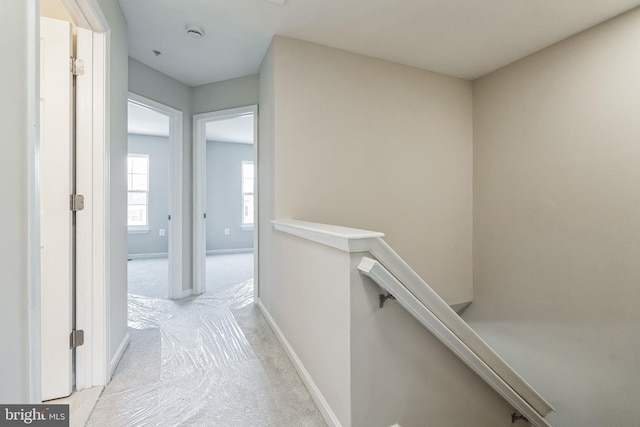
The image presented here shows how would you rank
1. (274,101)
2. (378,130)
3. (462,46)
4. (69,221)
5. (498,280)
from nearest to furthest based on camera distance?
1. (69,221)
2. (274,101)
3. (462,46)
4. (378,130)
5. (498,280)

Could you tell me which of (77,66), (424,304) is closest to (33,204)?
(77,66)

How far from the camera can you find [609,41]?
2049 millimetres

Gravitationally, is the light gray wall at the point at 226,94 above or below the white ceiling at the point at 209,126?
below

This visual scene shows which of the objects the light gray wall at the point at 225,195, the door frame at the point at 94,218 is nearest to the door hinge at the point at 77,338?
the door frame at the point at 94,218

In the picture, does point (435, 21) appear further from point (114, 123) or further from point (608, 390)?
point (608, 390)

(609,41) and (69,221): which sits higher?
(609,41)

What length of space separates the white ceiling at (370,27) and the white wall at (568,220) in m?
0.30

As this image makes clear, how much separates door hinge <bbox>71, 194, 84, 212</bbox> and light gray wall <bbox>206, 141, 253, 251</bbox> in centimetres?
458

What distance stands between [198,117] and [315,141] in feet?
5.35

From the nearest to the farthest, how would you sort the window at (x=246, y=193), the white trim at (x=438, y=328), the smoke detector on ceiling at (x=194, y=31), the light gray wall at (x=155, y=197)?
1. the white trim at (x=438, y=328)
2. the smoke detector on ceiling at (x=194, y=31)
3. the light gray wall at (x=155, y=197)
4. the window at (x=246, y=193)

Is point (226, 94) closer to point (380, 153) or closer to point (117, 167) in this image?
point (117, 167)

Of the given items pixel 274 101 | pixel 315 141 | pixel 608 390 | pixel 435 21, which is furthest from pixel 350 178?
pixel 608 390

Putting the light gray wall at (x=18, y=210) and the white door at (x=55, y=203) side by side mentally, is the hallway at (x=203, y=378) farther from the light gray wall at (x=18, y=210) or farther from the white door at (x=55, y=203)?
the light gray wall at (x=18, y=210)

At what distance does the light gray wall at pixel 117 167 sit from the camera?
1.71 m
